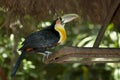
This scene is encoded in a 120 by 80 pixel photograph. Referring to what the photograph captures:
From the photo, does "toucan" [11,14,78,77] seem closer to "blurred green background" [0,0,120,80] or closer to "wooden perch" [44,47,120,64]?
"wooden perch" [44,47,120,64]

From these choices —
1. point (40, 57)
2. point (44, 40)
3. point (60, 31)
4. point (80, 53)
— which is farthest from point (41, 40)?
point (40, 57)

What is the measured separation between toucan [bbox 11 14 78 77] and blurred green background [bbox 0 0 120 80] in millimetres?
1067

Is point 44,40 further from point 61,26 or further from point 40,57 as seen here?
point 40,57

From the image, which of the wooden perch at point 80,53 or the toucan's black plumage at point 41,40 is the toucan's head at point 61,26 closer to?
the toucan's black plumage at point 41,40

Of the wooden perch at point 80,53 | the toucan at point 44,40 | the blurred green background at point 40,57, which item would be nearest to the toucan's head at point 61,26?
the toucan at point 44,40

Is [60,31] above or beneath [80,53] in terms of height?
above

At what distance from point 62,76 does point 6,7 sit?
2.89 meters

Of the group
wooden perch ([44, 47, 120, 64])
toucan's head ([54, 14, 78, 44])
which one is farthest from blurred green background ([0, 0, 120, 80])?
wooden perch ([44, 47, 120, 64])

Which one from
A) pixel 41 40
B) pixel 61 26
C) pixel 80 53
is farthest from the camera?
pixel 61 26

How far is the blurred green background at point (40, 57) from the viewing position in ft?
14.6

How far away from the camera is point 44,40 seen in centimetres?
306

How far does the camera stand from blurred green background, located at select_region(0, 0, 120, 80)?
14.6 feet

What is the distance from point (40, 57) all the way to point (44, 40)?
2650mm

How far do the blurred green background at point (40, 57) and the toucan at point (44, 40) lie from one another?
107 centimetres
